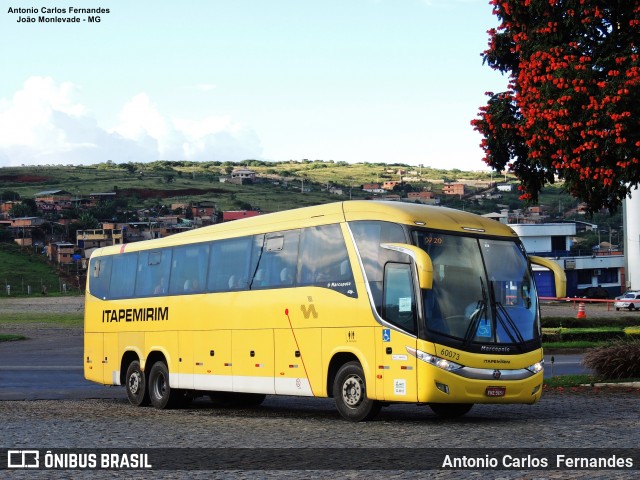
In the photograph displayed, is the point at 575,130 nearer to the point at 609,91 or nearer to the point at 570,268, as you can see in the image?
the point at 609,91

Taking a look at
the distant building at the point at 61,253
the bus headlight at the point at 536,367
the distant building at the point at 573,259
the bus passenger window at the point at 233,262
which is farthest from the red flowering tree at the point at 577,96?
the distant building at the point at 61,253

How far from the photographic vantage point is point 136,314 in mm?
23672

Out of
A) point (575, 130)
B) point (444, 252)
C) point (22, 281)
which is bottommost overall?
point (22, 281)

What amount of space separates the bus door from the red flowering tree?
635 centimetres

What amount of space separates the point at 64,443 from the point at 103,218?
16114 centimetres

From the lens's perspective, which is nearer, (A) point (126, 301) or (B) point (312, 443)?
(B) point (312, 443)

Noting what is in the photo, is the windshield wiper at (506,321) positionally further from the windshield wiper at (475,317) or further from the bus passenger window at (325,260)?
the bus passenger window at (325,260)

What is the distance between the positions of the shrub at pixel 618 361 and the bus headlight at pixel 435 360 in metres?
9.01

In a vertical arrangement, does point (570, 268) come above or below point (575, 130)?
below

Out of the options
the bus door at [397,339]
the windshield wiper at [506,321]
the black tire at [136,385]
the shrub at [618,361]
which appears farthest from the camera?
the shrub at [618,361]

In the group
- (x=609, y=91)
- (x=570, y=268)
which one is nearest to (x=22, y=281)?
(x=570, y=268)

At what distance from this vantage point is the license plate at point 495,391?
1623 cm

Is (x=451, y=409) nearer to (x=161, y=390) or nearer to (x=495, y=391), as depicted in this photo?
(x=495, y=391)

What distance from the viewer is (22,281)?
408 ft
